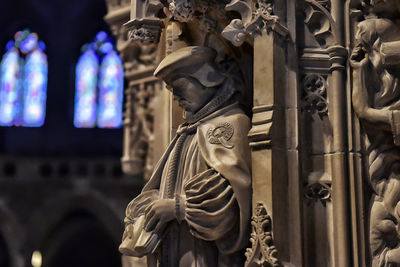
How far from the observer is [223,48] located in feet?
11.8

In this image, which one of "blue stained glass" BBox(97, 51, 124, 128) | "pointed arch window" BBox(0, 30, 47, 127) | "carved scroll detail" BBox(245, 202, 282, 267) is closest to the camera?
"carved scroll detail" BBox(245, 202, 282, 267)

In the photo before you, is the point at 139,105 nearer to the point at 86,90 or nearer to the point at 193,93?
the point at 193,93

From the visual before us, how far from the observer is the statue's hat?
11.4ft

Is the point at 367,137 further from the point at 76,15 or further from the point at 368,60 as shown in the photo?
the point at 76,15

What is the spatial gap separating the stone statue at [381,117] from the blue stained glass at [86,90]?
13.2 meters

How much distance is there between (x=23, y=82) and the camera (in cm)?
1639

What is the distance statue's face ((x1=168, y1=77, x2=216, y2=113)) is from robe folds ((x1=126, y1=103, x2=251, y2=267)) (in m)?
0.09

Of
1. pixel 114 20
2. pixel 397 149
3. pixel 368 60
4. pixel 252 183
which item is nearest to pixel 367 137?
pixel 397 149

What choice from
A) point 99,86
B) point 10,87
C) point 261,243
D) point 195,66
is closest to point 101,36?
point 99,86

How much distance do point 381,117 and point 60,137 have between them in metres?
13.3

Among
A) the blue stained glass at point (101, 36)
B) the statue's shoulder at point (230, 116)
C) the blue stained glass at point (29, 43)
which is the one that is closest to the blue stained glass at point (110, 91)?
the blue stained glass at point (101, 36)

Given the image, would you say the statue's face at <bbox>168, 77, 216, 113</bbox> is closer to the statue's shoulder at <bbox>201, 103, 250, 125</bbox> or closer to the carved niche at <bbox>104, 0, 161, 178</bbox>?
the statue's shoulder at <bbox>201, 103, 250, 125</bbox>

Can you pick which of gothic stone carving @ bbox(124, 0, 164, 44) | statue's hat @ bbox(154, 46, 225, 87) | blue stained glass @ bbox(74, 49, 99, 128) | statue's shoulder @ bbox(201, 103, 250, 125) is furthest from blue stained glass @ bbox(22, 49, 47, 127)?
statue's shoulder @ bbox(201, 103, 250, 125)

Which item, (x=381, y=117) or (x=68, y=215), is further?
(x=68, y=215)
